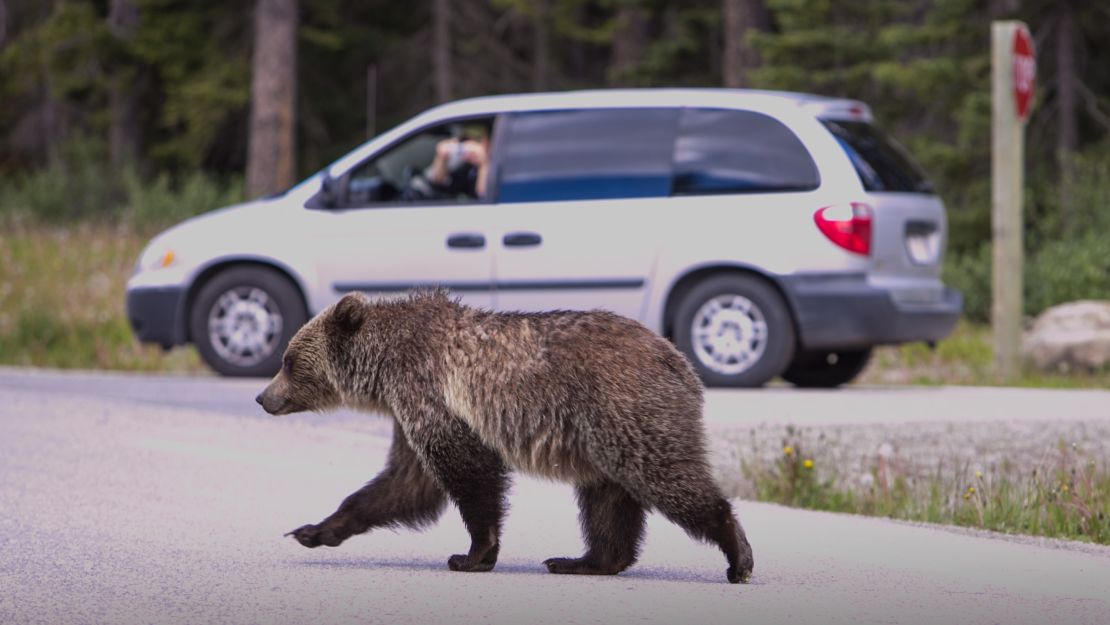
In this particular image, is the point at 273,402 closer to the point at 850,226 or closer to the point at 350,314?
the point at 350,314

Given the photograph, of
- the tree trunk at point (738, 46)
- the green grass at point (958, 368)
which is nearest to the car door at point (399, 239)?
the green grass at point (958, 368)

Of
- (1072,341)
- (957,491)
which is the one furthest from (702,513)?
(1072,341)

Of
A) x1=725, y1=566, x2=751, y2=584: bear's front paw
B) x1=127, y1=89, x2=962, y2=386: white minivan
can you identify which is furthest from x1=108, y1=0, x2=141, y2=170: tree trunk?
x1=725, y1=566, x2=751, y2=584: bear's front paw

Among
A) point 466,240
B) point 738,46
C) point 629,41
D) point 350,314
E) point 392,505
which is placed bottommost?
point 392,505

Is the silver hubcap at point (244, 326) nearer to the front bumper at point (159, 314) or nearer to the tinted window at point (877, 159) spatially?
the front bumper at point (159, 314)

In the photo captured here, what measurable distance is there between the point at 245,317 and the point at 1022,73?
5.91 m

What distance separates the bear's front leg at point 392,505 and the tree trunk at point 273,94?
21.6 m

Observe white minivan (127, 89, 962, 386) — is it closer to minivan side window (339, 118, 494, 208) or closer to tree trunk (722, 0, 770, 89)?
minivan side window (339, 118, 494, 208)

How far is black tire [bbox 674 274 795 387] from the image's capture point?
12.8 metres

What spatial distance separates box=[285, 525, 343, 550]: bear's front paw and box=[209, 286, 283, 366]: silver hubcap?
7235mm

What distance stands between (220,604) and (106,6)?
106ft

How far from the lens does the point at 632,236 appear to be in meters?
13.0

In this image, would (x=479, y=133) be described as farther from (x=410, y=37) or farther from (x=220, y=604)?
(x=220, y=604)

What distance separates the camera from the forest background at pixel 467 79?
20.7m
